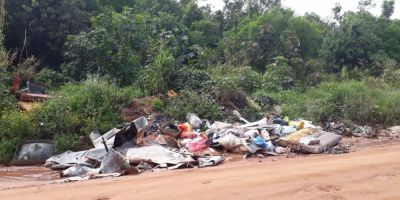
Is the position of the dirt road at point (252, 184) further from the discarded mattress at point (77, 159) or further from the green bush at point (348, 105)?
the green bush at point (348, 105)

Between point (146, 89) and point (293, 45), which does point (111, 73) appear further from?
point (293, 45)

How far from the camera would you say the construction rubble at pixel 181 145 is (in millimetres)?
8117

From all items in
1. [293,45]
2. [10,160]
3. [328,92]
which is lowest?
[10,160]

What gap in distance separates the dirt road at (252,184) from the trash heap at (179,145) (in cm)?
68

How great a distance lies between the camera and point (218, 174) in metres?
7.12

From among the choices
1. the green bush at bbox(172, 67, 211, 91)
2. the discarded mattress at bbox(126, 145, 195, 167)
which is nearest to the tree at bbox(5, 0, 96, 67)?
the green bush at bbox(172, 67, 211, 91)

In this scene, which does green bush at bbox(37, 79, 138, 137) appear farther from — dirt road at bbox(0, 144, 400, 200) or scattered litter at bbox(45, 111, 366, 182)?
dirt road at bbox(0, 144, 400, 200)

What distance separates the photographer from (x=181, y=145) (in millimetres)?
9898

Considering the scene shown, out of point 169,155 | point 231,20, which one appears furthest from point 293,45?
point 169,155

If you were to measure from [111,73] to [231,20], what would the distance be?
1983 cm

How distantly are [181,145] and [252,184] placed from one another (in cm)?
389

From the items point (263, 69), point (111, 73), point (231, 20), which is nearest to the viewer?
point (111, 73)

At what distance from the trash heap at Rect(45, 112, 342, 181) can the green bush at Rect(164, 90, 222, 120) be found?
0.41m

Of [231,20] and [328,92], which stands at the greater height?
[231,20]
